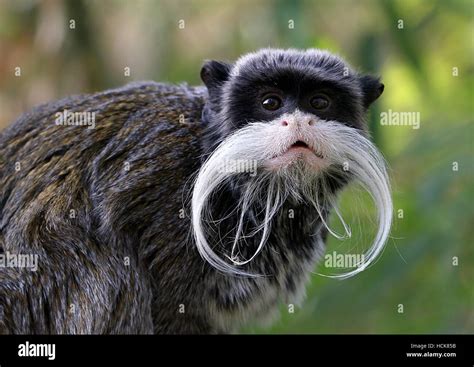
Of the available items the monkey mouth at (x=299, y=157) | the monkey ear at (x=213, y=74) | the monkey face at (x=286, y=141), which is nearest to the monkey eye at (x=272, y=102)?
the monkey face at (x=286, y=141)

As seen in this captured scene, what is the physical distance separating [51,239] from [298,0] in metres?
3.39

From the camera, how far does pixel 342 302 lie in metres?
6.14

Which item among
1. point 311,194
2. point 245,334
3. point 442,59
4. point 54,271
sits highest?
point 442,59

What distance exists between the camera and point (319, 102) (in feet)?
15.1

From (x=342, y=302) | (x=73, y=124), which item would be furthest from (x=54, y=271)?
(x=342, y=302)

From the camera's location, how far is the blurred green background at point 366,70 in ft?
20.0

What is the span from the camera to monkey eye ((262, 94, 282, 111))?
179 inches

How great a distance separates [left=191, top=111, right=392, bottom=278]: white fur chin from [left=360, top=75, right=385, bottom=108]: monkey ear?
1.23 feet

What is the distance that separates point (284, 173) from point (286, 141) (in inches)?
8.5

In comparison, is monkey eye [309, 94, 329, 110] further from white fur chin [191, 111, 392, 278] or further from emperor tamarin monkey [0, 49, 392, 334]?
white fur chin [191, 111, 392, 278]

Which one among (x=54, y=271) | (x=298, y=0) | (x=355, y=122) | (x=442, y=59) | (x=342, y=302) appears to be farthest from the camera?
(x=442, y=59)

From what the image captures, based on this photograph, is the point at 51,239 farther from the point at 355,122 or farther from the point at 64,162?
the point at 355,122

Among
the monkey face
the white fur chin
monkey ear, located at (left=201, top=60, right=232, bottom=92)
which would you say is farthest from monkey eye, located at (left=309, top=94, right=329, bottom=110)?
A: monkey ear, located at (left=201, top=60, right=232, bottom=92)

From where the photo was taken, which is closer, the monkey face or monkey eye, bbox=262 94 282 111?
the monkey face
